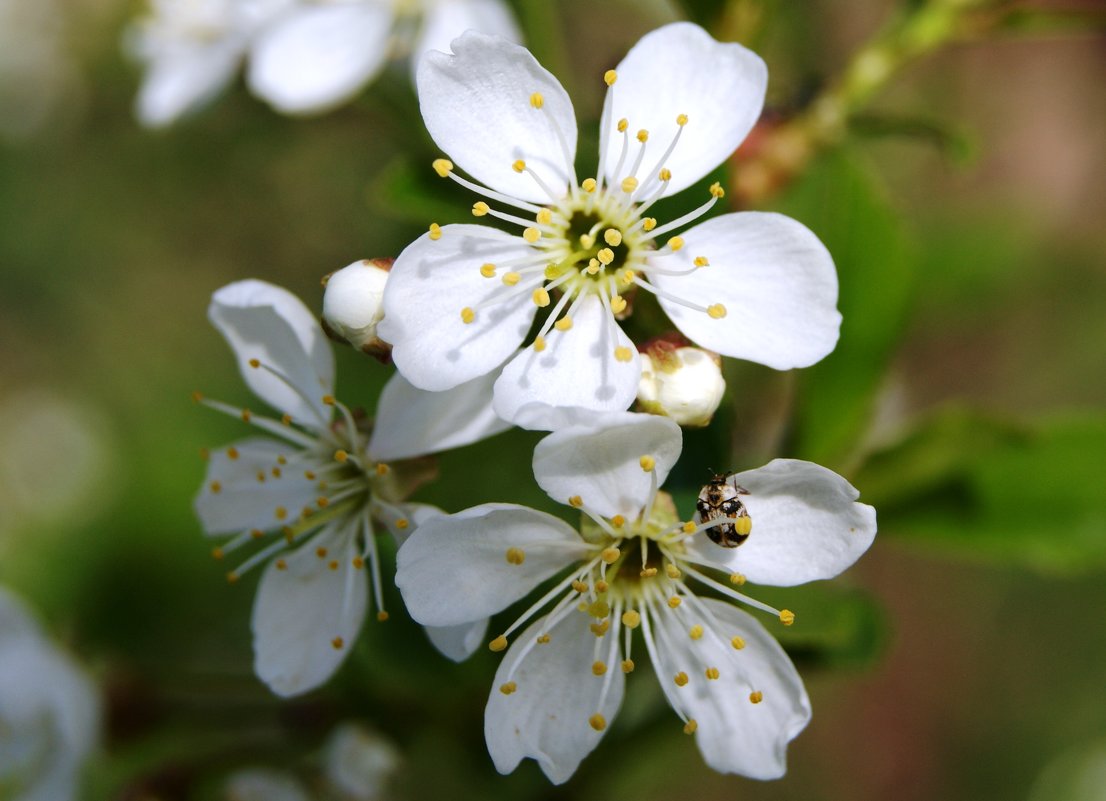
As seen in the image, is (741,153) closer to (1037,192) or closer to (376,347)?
(376,347)

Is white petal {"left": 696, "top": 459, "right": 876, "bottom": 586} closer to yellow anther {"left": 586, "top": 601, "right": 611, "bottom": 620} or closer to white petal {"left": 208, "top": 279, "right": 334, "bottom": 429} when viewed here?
yellow anther {"left": 586, "top": 601, "right": 611, "bottom": 620}

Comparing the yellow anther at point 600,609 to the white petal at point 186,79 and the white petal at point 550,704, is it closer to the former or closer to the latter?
the white petal at point 550,704

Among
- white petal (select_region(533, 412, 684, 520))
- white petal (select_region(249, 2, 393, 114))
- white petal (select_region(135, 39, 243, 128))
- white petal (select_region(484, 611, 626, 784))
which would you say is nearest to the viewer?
white petal (select_region(533, 412, 684, 520))

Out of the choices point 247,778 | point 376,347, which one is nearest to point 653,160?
point 376,347

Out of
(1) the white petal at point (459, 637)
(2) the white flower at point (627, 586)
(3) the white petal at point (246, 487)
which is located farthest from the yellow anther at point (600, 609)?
(3) the white petal at point (246, 487)

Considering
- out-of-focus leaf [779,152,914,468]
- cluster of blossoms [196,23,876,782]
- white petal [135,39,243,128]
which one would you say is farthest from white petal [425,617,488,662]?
white petal [135,39,243,128]

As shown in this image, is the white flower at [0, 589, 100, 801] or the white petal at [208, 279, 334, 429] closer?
the white petal at [208, 279, 334, 429]
